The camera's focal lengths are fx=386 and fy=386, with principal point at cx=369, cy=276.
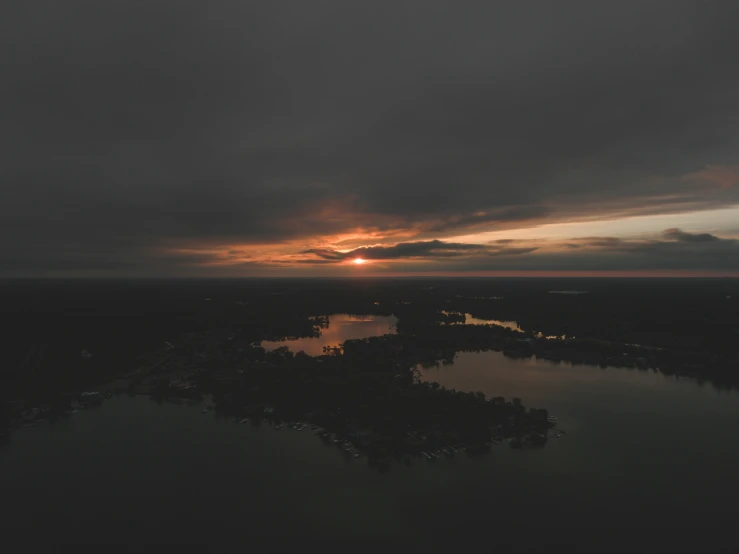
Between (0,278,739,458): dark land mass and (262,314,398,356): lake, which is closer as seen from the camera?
(0,278,739,458): dark land mass

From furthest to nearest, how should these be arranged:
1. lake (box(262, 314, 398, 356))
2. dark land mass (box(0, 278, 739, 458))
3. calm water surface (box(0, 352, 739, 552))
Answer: lake (box(262, 314, 398, 356)) < dark land mass (box(0, 278, 739, 458)) < calm water surface (box(0, 352, 739, 552))

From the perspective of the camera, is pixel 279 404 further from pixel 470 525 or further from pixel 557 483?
pixel 557 483

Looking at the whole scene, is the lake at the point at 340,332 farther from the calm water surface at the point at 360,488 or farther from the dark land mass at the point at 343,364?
the calm water surface at the point at 360,488

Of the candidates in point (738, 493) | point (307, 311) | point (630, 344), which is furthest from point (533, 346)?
point (307, 311)

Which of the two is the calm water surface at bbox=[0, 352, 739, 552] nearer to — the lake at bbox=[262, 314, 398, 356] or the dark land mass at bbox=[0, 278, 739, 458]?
the dark land mass at bbox=[0, 278, 739, 458]

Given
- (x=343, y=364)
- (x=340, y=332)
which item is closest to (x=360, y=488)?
(x=343, y=364)

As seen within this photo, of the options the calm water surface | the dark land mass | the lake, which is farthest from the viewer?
the lake

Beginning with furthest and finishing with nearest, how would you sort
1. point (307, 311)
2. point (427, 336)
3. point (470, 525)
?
point (307, 311)
point (427, 336)
point (470, 525)

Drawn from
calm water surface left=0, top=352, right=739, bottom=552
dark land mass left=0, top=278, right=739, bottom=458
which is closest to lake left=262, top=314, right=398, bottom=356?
dark land mass left=0, top=278, right=739, bottom=458

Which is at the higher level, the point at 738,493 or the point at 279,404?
the point at 279,404
